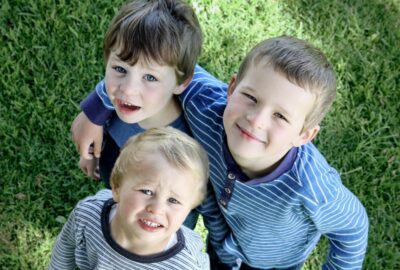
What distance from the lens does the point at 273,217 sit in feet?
7.23

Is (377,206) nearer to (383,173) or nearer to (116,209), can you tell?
(383,173)

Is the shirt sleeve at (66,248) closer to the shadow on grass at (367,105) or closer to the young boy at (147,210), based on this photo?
the young boy at (147,210)

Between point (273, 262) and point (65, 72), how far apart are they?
160 cm

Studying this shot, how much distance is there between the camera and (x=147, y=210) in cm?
191

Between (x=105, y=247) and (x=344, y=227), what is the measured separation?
81 centimetres

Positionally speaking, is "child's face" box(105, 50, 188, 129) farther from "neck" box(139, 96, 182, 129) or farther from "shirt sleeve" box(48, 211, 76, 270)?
"shirt sleeve" box(48, 211, 76, 270)

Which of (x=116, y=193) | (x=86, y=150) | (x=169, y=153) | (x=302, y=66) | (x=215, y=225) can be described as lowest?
(x=215, y=225)

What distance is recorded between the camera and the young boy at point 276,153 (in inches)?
76.7

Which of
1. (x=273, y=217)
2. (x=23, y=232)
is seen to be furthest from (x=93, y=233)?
(x=23, y=232)

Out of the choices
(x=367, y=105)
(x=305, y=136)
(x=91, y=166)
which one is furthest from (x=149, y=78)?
(x=367, y=105)

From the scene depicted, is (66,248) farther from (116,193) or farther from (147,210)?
(147,210)

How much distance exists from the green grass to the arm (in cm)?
81

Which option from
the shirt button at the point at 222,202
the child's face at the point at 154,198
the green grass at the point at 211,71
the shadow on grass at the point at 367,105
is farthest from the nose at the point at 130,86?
the shadow on grass at the point at 367,105

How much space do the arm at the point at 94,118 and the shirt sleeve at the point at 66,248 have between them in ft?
1.21
